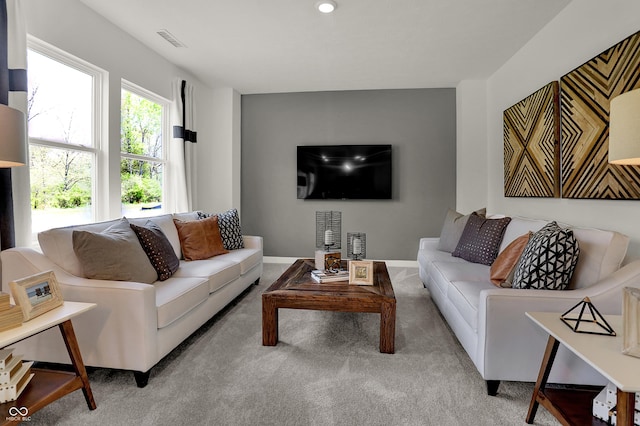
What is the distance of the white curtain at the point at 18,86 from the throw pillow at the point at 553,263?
121 inches

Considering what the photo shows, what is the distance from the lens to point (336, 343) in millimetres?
2406

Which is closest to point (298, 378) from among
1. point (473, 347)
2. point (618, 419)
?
point (473, 347)

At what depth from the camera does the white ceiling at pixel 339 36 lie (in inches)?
110

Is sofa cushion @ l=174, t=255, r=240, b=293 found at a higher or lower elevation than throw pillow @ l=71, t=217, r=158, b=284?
lower

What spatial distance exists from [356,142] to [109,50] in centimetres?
313

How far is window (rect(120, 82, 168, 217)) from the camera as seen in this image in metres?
3.51

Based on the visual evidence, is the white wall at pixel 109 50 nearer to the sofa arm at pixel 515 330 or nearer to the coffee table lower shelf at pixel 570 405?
the sofa arm at pixel 515 330

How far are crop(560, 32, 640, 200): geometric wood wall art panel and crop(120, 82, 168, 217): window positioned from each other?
400cm

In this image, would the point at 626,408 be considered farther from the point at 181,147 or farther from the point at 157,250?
the point at 181,147

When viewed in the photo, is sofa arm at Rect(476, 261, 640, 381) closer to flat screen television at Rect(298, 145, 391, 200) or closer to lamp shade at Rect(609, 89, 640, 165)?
lamp shade at Rect(609, 89, 640, 165)

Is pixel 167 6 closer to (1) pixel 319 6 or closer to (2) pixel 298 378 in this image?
(1) pixel 319 6

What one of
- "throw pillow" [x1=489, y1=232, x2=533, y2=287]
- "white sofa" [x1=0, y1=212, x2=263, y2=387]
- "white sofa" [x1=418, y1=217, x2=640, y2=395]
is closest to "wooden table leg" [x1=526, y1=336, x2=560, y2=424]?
"white sofa" [x1=418, y1=217, x2=640, y2=395]

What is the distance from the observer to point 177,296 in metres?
2.15

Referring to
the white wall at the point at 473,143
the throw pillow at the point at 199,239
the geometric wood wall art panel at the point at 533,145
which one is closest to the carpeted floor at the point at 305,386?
the throw pillow at the point at 199,239
